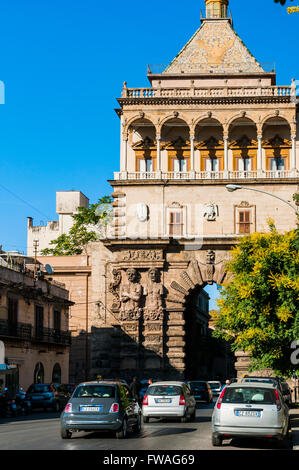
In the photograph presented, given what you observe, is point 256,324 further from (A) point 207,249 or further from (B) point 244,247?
(A) point 207,249

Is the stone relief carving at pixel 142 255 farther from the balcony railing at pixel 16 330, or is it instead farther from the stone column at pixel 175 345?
the balcony railing at pixel 16 330

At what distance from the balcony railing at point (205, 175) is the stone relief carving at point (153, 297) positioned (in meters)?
6.62

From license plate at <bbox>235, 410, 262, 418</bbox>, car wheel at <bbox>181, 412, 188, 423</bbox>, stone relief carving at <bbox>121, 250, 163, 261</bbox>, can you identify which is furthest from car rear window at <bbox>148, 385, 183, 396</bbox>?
stone relief carving at <bbox>121, 250, 163, 261</bbox>

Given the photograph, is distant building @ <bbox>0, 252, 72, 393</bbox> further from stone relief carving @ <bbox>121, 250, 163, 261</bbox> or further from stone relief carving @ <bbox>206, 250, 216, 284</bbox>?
stone relief carving @ <bbox>206, 250, 216, 284</bbox>

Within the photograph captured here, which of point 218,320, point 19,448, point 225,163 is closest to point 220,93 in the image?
point 225,163

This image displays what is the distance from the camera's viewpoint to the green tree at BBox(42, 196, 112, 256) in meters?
72.9

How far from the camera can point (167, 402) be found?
2641 centimetres

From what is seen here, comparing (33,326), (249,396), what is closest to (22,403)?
(33,326)

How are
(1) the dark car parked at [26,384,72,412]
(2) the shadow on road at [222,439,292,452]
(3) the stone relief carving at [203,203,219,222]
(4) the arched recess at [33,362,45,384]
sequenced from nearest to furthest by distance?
(2) the shadow on road at [222,439,292,452], (1) the dark car parked at [26,384,72,412], (4) the arched recess at [33,362,45,384], (3) the stone relief carving at [203,203,219,222]

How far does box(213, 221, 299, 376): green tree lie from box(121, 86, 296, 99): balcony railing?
24.3 meters

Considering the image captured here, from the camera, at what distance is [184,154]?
55.2m

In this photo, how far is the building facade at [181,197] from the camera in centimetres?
5141

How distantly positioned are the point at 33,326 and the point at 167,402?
23.4 metres

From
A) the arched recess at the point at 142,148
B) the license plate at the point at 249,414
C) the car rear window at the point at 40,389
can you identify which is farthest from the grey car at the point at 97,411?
the arched recess at the point at 142,148
